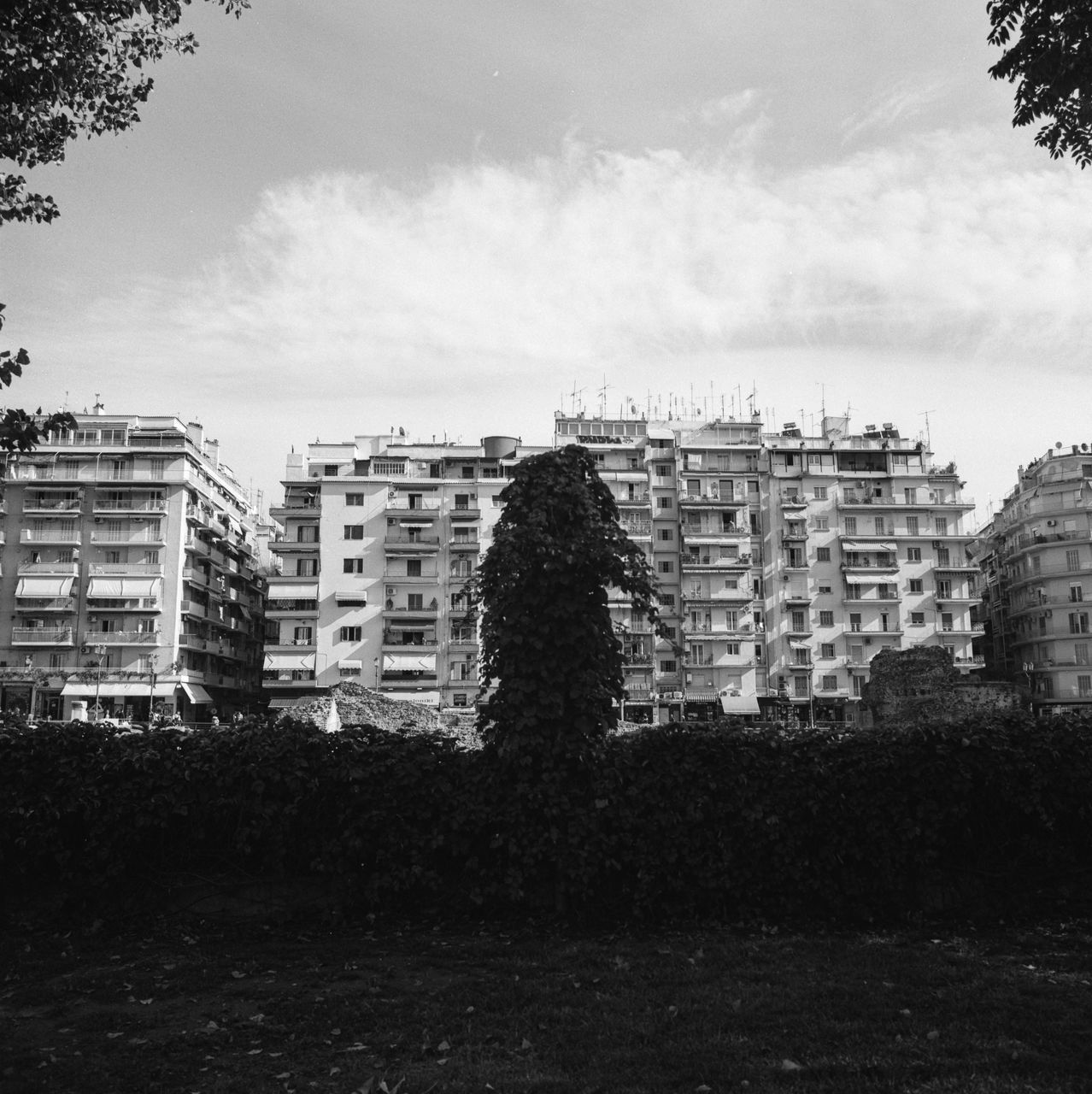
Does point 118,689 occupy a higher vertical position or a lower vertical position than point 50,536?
lower

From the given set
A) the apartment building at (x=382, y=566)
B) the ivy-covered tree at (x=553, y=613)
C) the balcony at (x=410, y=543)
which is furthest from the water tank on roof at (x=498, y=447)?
the ivy-covered tree at (x=553, y=613)

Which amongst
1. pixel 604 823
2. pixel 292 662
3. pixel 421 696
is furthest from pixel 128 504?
pixel 604 823

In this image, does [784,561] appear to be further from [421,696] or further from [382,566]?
[382,566]

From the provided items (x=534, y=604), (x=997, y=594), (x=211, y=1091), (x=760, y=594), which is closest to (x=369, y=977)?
(x=211, y=1091)

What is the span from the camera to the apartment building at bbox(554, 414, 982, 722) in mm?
74062

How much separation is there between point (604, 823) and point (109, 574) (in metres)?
70.4

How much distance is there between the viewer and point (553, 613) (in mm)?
10086

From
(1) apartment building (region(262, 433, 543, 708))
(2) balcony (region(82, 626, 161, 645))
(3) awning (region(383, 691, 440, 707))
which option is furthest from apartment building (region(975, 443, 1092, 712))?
(2) balcony (region(82, 626, 161, 645))

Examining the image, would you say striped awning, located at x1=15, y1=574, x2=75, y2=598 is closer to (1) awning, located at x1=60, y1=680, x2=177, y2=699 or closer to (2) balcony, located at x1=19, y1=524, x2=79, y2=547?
(2) balcony, located at x1=19, y1=524, x2=79, y2=547

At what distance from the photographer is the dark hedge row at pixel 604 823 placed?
936 cm

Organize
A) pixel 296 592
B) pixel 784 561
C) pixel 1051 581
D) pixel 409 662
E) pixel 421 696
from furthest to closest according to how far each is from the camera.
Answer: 1. pixel 1051 581
2. pixel 784 561
3. pixel 296 592
4. pixel 409 662
5. pixel 421 696

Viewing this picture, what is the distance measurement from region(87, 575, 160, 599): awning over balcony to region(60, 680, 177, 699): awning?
6.38 m

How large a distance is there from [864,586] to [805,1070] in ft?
245

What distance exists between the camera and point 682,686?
239 ft
